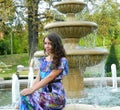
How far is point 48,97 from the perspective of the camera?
4.52 metres

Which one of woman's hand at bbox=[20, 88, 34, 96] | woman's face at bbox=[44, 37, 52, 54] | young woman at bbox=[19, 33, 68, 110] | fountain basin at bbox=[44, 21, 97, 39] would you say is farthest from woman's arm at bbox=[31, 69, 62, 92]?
→ fountain basin at bbox=[44, 21, 97, 39]

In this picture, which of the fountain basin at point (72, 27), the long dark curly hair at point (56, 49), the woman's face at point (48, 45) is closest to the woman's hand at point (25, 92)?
the long dark curly hair at point (56, 49)

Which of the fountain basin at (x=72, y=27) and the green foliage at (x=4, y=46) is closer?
the fountain basin at (x=72, y=27)

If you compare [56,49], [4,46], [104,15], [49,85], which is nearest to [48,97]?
[49,85]

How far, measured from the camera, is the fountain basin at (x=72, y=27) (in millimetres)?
9828

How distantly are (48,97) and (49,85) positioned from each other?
0.62ft

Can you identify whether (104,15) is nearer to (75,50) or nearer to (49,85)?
(75,50)

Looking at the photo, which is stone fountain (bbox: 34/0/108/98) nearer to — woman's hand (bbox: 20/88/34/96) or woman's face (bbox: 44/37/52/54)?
woman's face (bbox: 44/37/52/54)

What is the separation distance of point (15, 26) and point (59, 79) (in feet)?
75.6

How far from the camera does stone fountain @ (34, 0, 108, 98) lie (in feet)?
31.0

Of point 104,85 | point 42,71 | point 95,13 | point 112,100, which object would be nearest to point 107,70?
point 95,13

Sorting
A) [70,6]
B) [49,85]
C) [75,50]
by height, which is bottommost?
[75,50]

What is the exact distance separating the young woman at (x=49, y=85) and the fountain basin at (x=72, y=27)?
5.12 meters

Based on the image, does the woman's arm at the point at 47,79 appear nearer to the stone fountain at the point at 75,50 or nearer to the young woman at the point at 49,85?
the young woman at the point at 49,85
